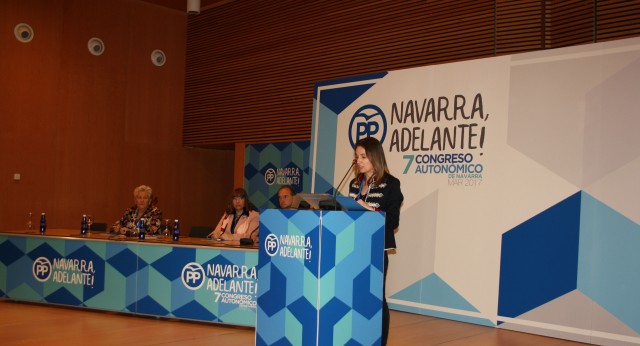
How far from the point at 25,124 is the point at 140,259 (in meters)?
4.84

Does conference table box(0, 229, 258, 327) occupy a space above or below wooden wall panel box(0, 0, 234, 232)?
below

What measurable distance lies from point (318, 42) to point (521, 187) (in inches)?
181

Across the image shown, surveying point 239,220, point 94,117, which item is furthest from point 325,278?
point 94,117

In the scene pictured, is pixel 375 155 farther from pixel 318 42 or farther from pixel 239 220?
pixel 318 42

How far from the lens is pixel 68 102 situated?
9883mm

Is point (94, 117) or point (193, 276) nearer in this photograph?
point (193, 276)

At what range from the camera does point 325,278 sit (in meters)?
3.71

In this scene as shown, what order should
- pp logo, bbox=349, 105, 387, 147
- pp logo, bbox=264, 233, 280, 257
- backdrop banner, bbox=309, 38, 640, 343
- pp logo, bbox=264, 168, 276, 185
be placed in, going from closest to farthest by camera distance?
pp logo, bbox=264, 233, 280, 257
backdrop banner, bbox=309, 38, 640, 343
pp logo, bbox=349, 105, 387, 147
pp logo, bbox=264, 168, 276, 185

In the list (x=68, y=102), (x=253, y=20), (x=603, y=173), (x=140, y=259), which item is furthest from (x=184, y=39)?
(x=603, y=173)

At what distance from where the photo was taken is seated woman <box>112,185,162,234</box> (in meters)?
6.48

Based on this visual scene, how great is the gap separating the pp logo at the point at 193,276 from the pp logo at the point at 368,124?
2.60 m

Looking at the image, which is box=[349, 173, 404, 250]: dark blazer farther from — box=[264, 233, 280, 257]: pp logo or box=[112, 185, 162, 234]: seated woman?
box=[112, 185, 162, 234]: seated woman

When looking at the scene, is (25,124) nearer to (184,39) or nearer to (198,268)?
(184,39)

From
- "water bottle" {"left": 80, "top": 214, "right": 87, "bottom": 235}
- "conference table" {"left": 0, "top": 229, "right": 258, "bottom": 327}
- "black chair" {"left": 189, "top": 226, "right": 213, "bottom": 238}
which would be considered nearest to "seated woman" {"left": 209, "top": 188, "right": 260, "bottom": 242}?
"black chair" {"left": 189, "top": 226, "right": 213, "bottom": 238}
